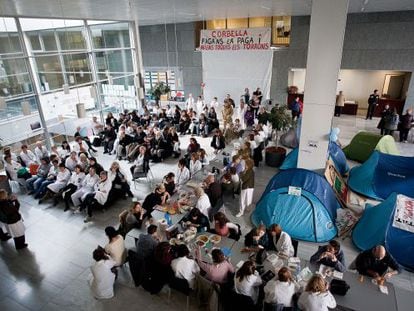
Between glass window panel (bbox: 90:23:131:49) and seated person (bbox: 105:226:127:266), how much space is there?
9662mm

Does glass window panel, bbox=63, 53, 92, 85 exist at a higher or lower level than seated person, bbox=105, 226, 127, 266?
higher

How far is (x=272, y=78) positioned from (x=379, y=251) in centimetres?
1008

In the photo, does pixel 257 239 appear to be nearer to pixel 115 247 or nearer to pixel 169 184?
pixel 115 247

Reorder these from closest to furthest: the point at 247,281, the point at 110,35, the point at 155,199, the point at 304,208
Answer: the point at 247,281 → the point at 304,208 → the point at 155,199 → the point at 110,35

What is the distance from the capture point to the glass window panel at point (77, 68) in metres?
10.7

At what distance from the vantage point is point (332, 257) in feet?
12.2

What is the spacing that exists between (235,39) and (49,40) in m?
6.90

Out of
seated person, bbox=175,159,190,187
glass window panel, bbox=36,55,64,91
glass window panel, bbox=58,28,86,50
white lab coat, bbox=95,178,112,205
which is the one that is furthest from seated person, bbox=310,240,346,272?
glass window panel, bbox=58,28,86,50

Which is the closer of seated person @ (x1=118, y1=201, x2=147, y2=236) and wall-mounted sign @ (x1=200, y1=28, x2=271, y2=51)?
seated person @ (x1=118, y1=201, x2=147, y2=236)

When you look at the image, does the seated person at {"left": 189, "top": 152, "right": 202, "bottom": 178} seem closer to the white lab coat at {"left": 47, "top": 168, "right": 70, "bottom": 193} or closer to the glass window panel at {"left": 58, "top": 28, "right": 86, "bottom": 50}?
the white lab coat at {"left": 47, "top": 168, "right": 70, "bottom": 193}

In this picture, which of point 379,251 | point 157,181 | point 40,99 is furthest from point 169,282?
point 40,99

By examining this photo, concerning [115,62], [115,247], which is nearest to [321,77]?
[115,247]

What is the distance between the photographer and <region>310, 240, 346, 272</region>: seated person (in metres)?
3.70

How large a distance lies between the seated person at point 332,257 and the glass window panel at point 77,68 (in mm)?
10532
